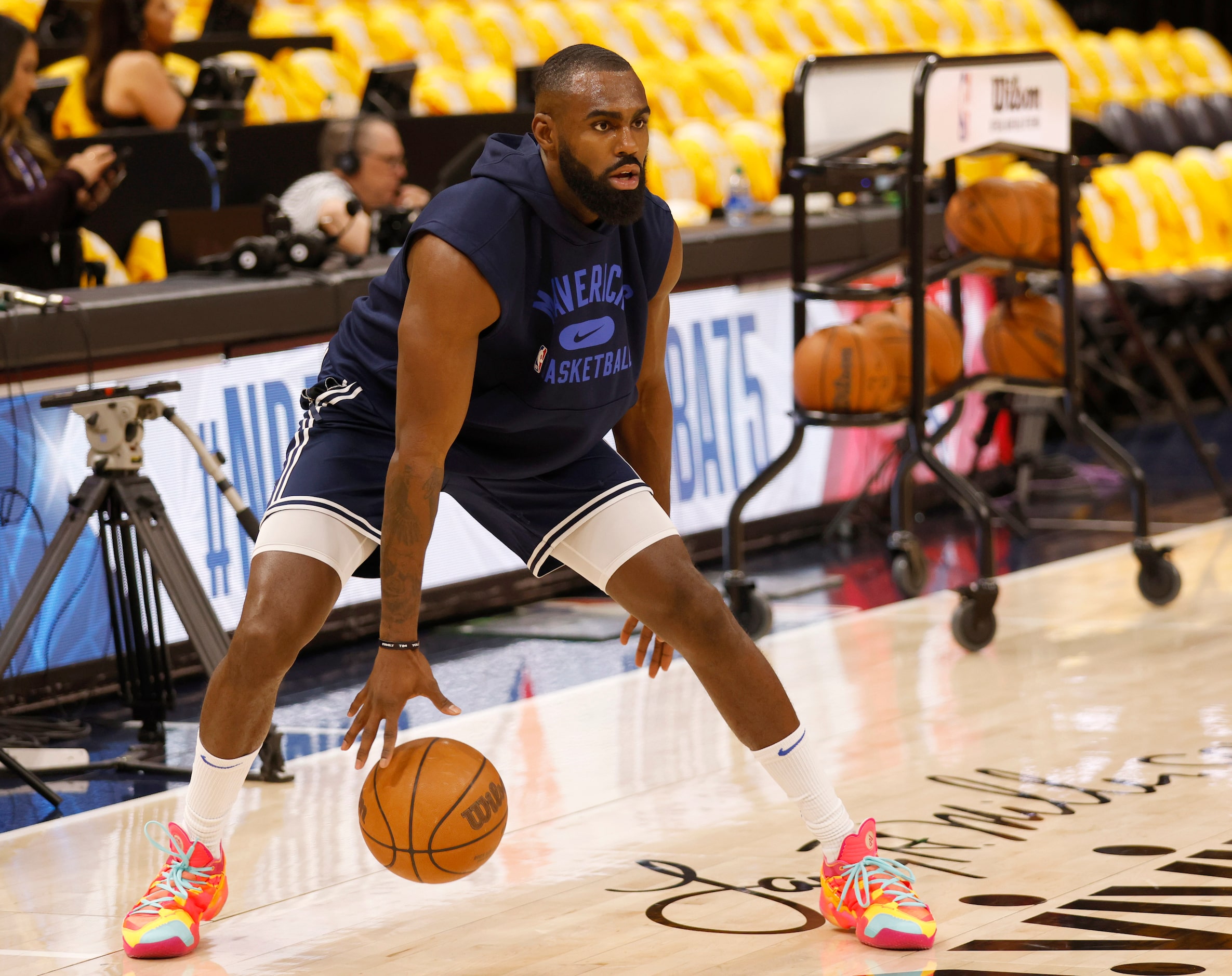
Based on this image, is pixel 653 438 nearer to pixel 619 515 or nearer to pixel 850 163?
pixel 619 515

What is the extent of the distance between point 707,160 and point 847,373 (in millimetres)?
4713

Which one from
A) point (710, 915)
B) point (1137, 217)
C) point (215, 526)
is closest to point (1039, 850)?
point (710, 915)

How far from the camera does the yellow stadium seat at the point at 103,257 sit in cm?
655

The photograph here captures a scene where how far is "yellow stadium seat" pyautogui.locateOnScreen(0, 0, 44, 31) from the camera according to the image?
1005 cm

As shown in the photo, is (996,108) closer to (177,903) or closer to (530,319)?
(530,319)

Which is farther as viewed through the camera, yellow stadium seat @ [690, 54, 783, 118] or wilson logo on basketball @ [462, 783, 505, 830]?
yellow stadium seat @ [690, 54, 783, 118]

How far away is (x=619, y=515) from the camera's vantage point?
3.36m

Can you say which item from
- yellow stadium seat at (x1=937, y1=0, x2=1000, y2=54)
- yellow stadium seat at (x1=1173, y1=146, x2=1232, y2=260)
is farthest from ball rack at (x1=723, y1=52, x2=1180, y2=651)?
yellow stadium seat at (x1=937, y1=0, x2=1000, y2=54)

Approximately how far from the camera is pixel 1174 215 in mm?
11602

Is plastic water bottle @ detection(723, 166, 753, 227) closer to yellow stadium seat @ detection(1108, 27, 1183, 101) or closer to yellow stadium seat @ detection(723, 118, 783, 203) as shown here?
yellow stadium seat @ detection(723, 118, 783, 203)

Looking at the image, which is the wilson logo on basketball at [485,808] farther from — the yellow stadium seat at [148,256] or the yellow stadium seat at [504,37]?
the yellow stadium seat at [504,37]

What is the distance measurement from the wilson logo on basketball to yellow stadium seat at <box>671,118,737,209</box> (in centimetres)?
745

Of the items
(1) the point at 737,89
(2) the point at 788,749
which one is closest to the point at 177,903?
(2) the point at 788,749

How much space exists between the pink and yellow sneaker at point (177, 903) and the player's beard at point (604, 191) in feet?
4.47
